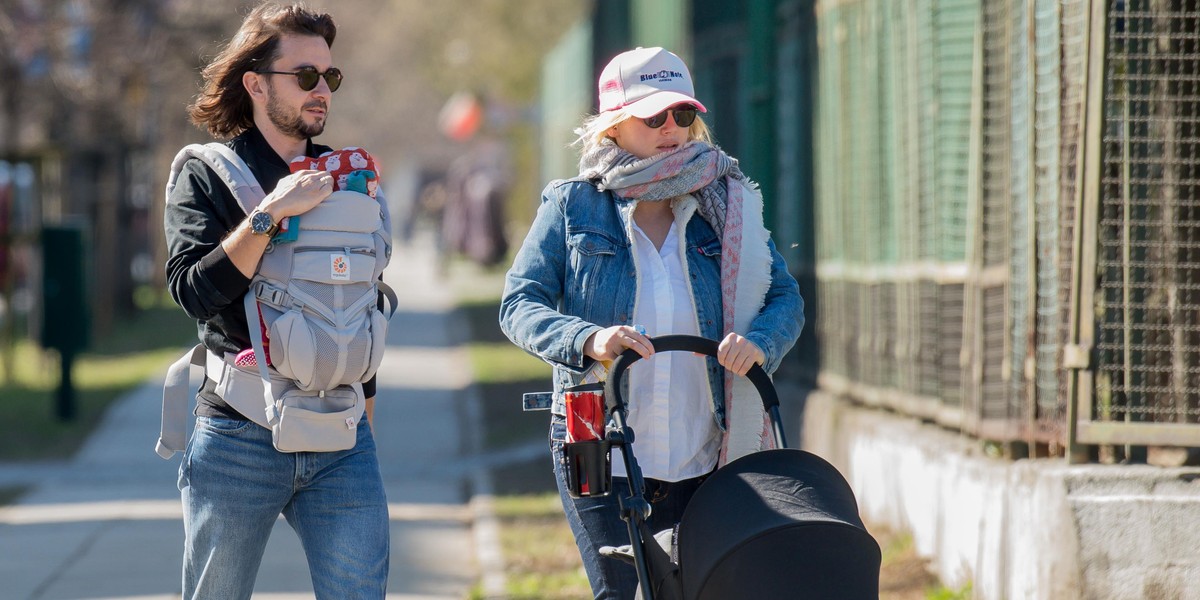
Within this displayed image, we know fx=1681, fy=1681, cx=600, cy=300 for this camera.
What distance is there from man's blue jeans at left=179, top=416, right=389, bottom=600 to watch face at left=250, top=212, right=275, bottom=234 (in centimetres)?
52

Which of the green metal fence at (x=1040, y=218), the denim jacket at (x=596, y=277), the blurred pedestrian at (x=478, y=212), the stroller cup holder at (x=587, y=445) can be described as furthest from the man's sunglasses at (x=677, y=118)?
the blurred pedestrian at (x=478, y=212)

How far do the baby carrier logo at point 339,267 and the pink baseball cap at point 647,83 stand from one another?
0.74 meters

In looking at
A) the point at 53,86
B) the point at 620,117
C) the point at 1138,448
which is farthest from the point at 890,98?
the point at 53,86

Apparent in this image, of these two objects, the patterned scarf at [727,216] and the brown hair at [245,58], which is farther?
the brown hair at [245,58]

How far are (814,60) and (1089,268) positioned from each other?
406cm

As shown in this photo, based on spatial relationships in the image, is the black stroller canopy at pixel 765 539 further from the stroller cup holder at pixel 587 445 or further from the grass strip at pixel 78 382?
the grass strip at pixel 78 382

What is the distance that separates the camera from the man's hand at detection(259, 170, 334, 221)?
3811 mm

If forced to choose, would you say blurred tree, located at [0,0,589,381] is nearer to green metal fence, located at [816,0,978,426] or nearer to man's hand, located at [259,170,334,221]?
man's hand, located at [259,170,334,221]

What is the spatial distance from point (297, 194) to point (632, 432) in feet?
3.07

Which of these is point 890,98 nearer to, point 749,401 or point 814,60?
point 814,60

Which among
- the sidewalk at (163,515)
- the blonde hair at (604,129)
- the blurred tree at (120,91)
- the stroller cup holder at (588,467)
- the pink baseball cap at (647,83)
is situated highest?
the blurred tree at (120,91)

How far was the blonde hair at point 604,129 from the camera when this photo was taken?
403 centimetres

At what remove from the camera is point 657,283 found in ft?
13.3

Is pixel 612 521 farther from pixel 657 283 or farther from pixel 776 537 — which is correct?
pixel 776 537
